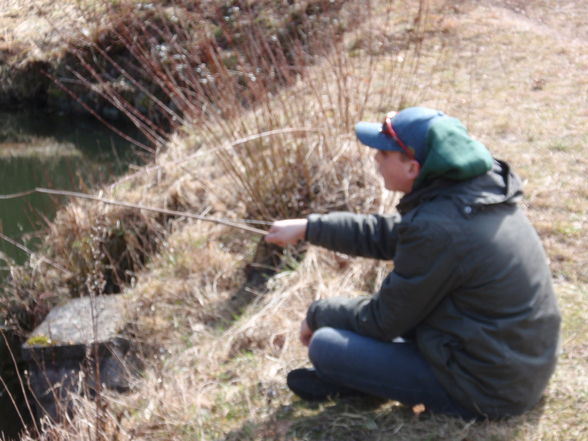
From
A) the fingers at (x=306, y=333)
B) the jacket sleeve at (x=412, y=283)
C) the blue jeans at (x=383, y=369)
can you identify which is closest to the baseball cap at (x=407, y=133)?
the jacket sleeve at (x=412, y=283)

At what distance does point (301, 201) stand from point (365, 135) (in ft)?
7.37

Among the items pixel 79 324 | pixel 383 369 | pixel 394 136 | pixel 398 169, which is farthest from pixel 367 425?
pixel 79 324

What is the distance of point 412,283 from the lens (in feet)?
8.17

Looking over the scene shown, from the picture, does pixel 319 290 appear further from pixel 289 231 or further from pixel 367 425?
pixel 367 425

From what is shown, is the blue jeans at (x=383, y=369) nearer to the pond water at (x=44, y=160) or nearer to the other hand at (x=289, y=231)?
the other hand at (x=289, y=231)

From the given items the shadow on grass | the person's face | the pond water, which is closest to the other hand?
the person's face

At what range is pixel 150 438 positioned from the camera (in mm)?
3387

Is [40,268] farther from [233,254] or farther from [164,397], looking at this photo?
[164,397]

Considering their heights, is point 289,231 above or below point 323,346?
above

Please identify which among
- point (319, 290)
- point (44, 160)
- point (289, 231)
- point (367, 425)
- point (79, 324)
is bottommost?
point (44, 160)

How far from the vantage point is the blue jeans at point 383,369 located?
269cm

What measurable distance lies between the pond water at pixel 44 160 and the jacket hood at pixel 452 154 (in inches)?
171

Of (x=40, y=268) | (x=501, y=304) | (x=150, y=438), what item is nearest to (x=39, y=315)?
(x=40, y=268)

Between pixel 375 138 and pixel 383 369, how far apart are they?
81 cm
